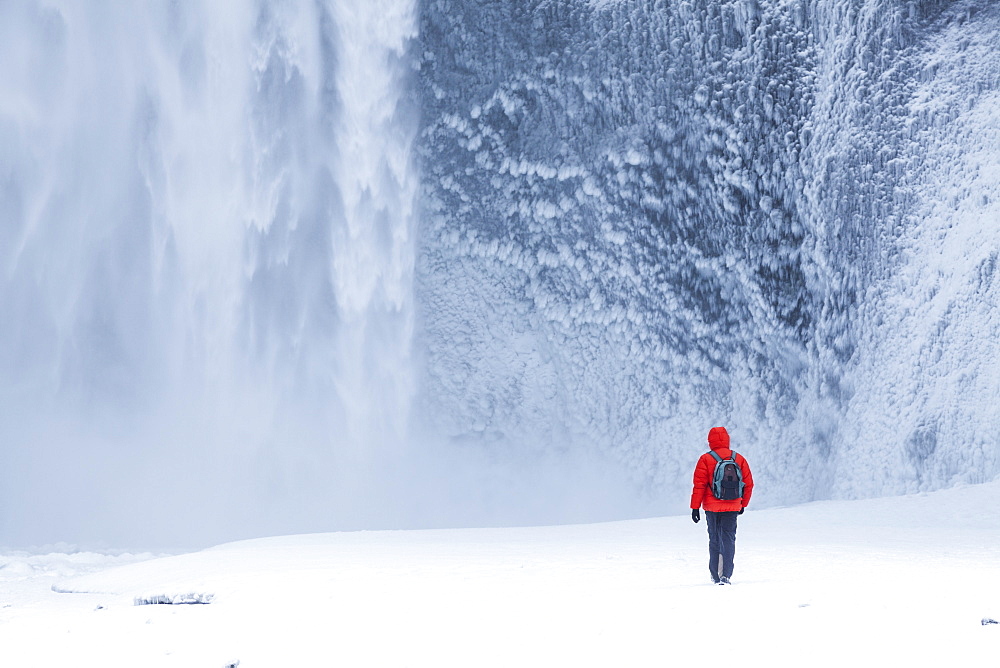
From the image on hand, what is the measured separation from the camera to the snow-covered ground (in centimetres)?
523

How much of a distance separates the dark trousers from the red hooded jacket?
6 cm

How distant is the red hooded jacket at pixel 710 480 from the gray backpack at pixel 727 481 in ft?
0.10

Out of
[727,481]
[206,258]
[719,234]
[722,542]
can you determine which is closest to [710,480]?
[727,481]

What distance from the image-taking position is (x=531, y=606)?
6281 mm

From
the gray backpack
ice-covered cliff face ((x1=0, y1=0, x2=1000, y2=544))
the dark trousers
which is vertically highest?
ice-covered cliff face ((x1=0, y1=0, x2=1000, y2=544))

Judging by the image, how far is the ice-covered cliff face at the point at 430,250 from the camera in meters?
16.5

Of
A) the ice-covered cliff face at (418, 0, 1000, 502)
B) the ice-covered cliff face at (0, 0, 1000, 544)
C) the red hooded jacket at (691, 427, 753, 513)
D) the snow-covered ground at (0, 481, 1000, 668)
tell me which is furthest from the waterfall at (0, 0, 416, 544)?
the red hooded jacket at (691, 427, 753, 513)

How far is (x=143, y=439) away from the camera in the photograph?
1864 cm

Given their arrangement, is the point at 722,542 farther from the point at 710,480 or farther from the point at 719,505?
the point at 710,480

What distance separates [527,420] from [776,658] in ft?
46.7

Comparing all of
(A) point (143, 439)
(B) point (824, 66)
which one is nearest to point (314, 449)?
(A) point (143, 439)

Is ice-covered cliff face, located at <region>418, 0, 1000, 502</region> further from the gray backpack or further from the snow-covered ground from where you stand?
the gray backpack

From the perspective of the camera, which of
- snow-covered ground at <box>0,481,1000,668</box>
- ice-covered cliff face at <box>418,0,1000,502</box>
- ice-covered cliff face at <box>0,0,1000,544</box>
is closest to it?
snow-covered ground at <box>0,481,1000,668</box>

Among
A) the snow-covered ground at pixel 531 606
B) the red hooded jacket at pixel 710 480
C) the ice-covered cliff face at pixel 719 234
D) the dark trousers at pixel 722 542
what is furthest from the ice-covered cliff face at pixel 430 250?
the red hooded jacket at pixel 710 480
